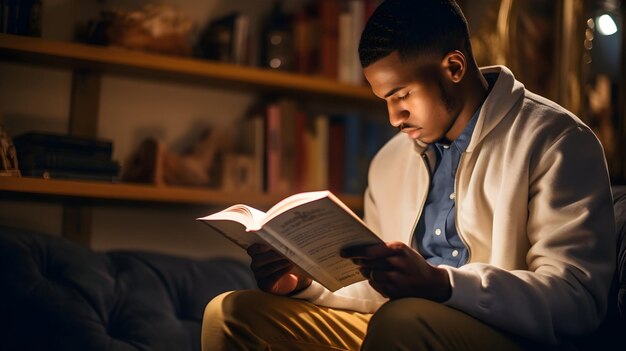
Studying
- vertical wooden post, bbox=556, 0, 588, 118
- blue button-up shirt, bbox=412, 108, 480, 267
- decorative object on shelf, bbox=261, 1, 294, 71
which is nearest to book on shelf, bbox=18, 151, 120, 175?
decorative object on shelf, bbox=261, 1, 294, 71

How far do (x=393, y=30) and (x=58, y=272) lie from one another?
3.46ft

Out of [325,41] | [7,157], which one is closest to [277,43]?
[325,41]

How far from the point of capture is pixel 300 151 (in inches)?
103

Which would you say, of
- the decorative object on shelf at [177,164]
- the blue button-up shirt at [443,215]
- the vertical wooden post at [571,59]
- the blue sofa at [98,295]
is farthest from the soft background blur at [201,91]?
the blue button-up shirt at [443,215]

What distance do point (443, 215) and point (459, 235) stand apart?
0.07 m

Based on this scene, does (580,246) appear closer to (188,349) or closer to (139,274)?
(188,349)

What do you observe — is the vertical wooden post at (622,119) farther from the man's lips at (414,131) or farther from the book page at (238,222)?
the book page at (238,222)

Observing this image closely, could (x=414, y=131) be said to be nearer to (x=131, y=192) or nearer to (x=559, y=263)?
(x=559, y=263)

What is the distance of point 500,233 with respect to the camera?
4.42 feet

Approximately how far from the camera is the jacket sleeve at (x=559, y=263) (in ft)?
3.91

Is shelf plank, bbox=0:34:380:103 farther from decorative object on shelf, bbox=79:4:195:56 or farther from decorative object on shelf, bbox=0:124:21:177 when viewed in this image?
decorative object on shelf, bbox=0:124:21:177

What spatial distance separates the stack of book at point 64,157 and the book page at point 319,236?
3.59 feet

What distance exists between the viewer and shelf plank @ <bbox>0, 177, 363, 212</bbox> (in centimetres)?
209

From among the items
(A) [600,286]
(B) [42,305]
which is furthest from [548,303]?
(B) [42,305]
